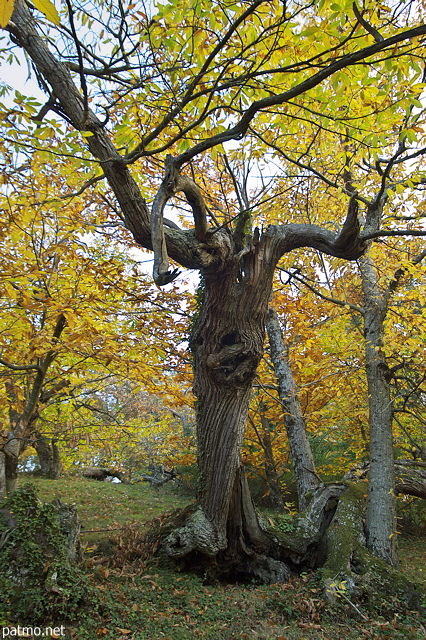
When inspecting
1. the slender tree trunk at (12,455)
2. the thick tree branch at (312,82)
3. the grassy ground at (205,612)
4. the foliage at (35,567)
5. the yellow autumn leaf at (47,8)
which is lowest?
the grassy ground at (205,612)

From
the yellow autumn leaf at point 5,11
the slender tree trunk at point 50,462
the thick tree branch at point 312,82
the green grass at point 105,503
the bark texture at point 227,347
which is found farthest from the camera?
the slender tree trunk at point 50,462

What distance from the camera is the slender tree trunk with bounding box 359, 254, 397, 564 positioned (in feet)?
15.3

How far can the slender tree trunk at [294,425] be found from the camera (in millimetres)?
6242

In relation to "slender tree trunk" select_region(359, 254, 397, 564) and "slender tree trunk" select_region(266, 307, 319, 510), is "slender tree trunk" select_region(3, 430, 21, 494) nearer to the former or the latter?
"slender tree trunk" select_region(266, 307, 319, 510)

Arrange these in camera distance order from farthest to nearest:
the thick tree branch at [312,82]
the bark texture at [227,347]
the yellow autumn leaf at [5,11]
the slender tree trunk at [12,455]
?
the slender tree trunk at [12,455] → the bark texture at [227,347] → the thick tree branch at [312,82] → the yellow autumn leaf at [5,11]

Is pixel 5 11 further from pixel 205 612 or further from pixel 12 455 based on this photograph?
pixel 12 455

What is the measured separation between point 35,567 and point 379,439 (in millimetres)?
4383

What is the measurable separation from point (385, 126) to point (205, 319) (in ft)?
9.21

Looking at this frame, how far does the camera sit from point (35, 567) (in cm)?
274

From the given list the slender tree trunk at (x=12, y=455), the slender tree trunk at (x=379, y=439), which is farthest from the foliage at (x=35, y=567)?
the slender tree trunk at (x=379, y=439)

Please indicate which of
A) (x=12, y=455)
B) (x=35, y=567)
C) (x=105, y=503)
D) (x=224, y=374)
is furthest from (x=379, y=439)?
(x=105, y=503)

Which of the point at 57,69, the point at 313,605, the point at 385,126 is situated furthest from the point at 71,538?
the point at 385,126

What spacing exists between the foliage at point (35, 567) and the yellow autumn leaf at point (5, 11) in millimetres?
3292

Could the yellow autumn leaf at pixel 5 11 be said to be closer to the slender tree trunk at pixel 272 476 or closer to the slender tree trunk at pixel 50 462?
the slender tree trunk at pixel 272 476
